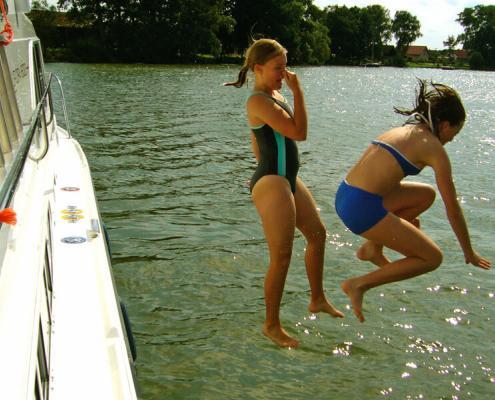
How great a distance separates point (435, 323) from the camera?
6531mm

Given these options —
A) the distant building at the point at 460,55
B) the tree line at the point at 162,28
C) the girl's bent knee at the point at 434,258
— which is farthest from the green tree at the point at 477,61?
the girl's bent knee at the point at 434,258

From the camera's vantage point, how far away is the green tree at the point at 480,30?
14012 centimetres

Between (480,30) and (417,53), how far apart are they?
1000 inches

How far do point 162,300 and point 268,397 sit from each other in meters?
2.05

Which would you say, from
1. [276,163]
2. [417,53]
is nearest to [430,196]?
[276,163]

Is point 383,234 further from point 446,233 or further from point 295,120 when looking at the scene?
point 446,233

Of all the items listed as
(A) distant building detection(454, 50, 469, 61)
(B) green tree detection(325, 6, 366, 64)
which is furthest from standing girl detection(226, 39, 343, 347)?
(A) distant building detection(454, 50, 469, 61)

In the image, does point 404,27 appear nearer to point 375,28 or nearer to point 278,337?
point 375,28

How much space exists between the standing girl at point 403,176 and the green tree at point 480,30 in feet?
469

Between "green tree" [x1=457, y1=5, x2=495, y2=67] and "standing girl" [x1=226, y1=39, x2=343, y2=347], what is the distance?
143282mm

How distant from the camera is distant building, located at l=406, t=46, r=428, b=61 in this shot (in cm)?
17175

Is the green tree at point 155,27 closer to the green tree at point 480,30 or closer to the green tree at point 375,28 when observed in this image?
the green tree at point 375,28

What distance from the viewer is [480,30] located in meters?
150

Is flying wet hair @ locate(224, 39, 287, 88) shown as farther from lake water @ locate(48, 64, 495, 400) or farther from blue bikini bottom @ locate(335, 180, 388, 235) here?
lake water @ locate(48, 64, 495, 400)
